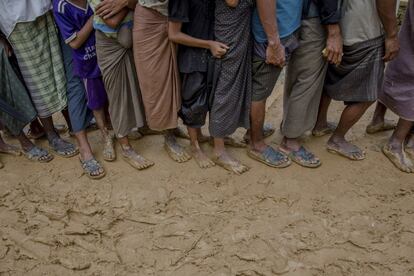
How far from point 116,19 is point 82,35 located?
266 millimetres

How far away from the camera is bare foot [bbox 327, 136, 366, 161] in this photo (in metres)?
3.07

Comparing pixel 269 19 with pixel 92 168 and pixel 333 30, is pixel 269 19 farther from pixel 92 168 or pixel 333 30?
pixel 92 168

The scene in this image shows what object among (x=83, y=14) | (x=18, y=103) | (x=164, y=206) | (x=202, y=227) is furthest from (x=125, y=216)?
(x=83, y=14)

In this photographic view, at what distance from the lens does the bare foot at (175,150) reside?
307 centimetres

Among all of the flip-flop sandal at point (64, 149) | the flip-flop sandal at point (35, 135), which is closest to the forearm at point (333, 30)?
the flip-flop sandal at point (64, 149)

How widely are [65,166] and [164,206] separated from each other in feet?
2.84

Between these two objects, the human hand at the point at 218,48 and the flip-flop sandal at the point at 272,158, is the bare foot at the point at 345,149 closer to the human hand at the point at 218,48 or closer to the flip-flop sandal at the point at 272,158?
the flip-flop sandal at the point at 272,158

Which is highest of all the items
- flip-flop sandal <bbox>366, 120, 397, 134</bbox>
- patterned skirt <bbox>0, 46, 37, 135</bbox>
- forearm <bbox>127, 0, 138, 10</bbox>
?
forearm <bbox>127, 0, 138, 10</bbox>

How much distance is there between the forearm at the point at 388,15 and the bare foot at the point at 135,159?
1.79 metres

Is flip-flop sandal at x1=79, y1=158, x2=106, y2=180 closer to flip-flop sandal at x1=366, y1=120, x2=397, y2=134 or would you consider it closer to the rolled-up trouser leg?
the rolled-up trouser leg

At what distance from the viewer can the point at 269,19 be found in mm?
2443

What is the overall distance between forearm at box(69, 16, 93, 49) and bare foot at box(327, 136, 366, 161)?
6.17 feet

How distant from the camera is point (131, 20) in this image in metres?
2.61

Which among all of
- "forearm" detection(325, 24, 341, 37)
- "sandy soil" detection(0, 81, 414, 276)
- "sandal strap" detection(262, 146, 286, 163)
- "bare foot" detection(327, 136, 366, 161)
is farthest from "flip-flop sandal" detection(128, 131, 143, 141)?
"forearm" detection(325, 24, 341, 37)
